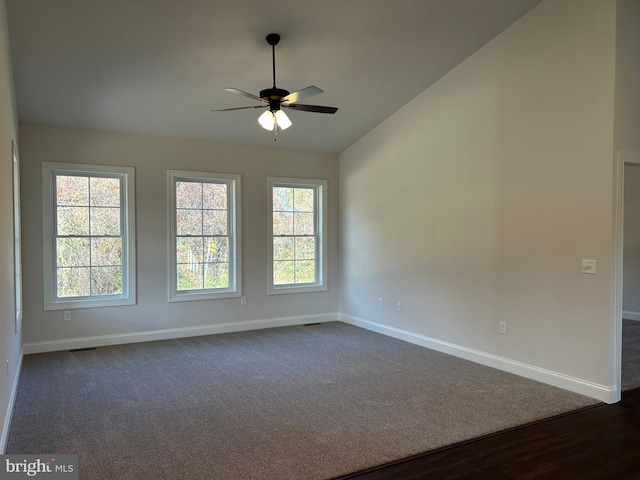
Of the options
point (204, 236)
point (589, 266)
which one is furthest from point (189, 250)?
point (589, 266)

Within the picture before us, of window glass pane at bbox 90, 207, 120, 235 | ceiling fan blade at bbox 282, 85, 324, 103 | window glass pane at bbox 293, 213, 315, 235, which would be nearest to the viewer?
ceiling fan blade at bbox 282, 85, 324, 103

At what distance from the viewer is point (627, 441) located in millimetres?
3096

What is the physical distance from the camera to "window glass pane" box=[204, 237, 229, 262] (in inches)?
253

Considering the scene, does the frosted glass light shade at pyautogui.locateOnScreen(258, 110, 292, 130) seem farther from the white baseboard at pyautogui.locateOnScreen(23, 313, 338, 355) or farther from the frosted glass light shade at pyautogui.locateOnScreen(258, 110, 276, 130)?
the white baseboard at pyautogui.locateOnScreen(23, 313, 338, 355)

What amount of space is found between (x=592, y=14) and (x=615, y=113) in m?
0.88

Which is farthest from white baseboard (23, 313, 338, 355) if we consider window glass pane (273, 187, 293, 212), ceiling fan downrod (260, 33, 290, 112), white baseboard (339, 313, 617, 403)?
ceiling fan downrod (260, 33, 290, 112)

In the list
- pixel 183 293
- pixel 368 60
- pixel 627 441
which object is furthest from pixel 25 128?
pixel 627 441

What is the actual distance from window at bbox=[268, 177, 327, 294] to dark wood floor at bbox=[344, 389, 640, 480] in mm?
4283

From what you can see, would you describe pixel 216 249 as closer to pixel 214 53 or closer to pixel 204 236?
pixel 204 236

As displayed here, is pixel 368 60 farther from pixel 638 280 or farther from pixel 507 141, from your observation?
pixel 638 280

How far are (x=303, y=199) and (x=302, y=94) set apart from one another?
3.48 metres

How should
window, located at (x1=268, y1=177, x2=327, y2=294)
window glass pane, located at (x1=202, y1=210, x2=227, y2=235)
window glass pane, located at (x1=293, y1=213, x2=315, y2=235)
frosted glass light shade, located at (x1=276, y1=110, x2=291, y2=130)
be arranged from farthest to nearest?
window glass pane, located at (x1=293, y1=213, x2=315, y2=235)
window, located at (x1=268, y1=177, x2=327, y2=294)
window glass pane, located at (x1=202, y1=210, x2=227, y2=235)
frosted glass light shade, located at (x1=276, y1=110, x2=291, y2=130)

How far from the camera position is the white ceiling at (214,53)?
384 centimetres

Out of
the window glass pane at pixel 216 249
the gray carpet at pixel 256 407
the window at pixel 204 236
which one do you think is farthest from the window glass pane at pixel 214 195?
the gray carpet at pixel 256 407
